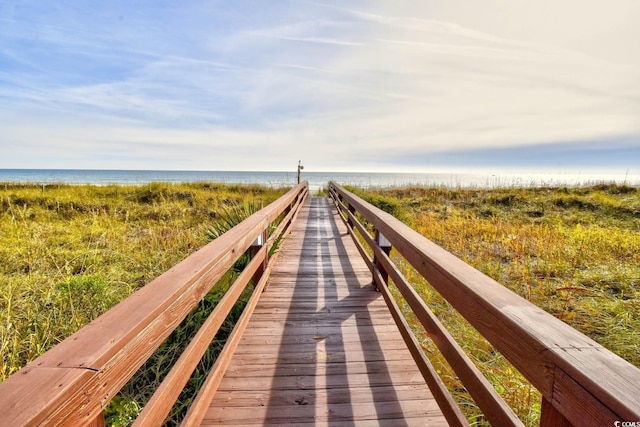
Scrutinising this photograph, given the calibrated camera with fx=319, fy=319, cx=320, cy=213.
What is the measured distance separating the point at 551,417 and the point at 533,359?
0.43 ft

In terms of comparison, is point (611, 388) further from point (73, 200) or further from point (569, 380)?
point (73, 200)

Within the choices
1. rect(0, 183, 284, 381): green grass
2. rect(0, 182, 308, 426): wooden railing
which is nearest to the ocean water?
rect(0, 183, 284, 381): green grass

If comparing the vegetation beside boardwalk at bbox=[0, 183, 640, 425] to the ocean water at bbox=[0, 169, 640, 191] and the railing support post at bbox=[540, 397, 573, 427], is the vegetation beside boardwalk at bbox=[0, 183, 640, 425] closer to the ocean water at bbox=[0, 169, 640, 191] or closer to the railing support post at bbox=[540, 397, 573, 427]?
the railing support post at bbox=[540, 397, 573, 427]

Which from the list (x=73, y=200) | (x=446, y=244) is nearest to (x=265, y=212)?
(x=446, y=244)

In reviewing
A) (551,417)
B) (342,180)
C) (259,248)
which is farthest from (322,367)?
(342,180)

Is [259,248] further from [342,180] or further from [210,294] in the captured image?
[342,180]

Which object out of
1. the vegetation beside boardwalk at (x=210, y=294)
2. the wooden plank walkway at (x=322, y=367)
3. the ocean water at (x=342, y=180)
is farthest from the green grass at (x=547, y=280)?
the ocean water at (x=342, y=180)

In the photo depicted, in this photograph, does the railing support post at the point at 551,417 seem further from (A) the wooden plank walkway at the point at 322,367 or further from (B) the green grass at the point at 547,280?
(B) the green grass at the point at 547,280

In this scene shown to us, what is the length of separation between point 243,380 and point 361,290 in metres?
1.76

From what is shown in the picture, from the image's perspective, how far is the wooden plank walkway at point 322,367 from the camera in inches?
68.0

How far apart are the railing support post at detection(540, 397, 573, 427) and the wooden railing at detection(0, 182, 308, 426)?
3.38 ft

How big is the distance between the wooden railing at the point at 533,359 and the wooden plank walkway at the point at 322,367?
14.1 inches

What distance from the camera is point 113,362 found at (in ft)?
2.49

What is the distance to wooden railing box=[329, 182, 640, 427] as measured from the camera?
0.63m
